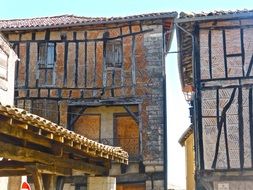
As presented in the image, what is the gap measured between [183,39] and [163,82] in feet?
8.18

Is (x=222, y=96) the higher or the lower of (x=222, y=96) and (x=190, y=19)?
the lower

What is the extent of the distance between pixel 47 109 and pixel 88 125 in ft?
5.78

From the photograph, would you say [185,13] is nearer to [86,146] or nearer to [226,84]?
[226,84]

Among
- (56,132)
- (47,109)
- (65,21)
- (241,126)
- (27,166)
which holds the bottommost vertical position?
(27,166)

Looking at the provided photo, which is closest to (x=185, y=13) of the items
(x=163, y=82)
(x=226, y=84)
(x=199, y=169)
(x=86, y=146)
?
(x=226, y=84)

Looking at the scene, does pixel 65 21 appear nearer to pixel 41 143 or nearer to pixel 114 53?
pixel 114 53

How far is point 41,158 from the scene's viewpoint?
7152 millimetres

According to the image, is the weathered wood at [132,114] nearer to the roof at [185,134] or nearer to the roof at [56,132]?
the roof at [185,134]

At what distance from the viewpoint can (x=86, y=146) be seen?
8.29 m

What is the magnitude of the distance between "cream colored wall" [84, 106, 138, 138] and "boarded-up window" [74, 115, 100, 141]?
0.59ft

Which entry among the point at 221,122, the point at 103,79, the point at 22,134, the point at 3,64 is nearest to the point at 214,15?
the point at 221,122

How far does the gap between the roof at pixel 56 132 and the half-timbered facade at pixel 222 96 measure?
4.63 m

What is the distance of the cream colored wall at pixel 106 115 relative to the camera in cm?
1856

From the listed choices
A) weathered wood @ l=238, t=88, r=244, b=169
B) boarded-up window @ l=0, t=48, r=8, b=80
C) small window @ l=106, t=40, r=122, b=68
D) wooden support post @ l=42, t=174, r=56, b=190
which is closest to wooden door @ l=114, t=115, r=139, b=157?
small window @ l=106, t=40, r=122, b=68
